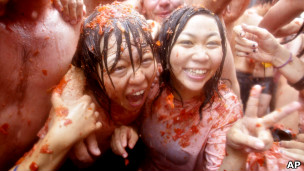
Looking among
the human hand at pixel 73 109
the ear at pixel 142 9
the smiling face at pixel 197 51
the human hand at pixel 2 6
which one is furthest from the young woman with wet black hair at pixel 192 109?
the human hand at pixel 2 6

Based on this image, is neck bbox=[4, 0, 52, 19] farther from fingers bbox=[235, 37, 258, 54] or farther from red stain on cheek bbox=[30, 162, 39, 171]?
fingers bbox=[235, 37, 258, 54]

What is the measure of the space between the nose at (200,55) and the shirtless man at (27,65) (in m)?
0.69

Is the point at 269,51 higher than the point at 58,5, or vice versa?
the point at 58,5

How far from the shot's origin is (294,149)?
1.50 meters

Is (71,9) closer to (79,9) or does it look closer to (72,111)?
(79,9)

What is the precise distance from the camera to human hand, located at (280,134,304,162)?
1.43m

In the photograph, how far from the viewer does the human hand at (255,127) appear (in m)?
1.12

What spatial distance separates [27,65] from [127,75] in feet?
1.74

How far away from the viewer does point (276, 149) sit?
1478 millimetres

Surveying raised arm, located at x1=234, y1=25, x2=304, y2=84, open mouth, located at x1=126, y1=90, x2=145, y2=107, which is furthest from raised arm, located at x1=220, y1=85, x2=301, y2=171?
raised arm, located at x1=234, y1=25, x2=304, y2=84

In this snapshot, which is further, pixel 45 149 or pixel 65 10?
pixel 65 10

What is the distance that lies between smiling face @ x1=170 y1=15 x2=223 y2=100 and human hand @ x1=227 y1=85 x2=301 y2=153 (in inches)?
13.3

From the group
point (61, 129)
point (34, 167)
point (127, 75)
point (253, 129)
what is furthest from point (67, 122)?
point (253, 129)

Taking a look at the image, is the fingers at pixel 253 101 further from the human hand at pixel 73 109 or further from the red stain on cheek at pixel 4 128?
the red stain on cheek at pixel 4 128
